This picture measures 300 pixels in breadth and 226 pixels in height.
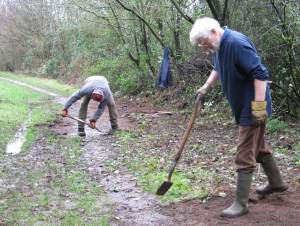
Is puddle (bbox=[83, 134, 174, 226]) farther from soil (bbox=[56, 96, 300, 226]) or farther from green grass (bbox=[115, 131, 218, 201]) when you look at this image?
green grass (bbox=[115, 131, 218, 201])

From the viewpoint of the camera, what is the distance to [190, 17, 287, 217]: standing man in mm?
4832

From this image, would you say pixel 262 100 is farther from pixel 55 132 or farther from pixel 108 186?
pixel 55 132

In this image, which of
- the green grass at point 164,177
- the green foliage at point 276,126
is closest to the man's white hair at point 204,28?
the green grass at point 164,177

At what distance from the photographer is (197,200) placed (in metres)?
6.02

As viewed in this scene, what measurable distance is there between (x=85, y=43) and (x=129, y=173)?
90.2ft

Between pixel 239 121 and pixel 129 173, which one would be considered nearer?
pixel 239 121

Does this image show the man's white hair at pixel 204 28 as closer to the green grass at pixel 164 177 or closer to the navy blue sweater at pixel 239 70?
the navy blue sweater at pixel 239 70

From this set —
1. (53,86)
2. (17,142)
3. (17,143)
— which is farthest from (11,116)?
(53,86)

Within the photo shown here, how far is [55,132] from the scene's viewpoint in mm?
12438

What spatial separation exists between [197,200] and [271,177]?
3.18 ft

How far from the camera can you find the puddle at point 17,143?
10281mm

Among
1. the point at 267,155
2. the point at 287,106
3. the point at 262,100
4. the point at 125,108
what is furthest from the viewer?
the point at 125,108

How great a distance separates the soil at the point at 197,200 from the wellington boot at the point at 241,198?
0.07m

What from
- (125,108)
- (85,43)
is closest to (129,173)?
(125,108)
